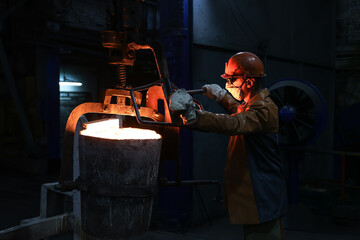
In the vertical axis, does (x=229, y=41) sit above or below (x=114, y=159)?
above

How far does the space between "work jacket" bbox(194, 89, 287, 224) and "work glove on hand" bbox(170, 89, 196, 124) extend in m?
0.44

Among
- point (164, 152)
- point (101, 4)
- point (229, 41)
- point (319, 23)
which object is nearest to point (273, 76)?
point (229, 41)

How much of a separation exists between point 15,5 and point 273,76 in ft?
21.3

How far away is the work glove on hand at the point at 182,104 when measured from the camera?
2.38m

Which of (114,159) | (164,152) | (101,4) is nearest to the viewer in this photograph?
(114,159)

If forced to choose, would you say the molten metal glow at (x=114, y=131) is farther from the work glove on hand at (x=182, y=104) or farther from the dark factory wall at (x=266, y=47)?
the dark factory wall at (x=266, y=47)

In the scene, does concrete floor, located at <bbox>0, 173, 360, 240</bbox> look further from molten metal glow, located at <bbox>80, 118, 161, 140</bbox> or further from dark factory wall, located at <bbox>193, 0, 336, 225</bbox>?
molten metal glow, located at <bbox>80, 118, 161, 140</bbox>

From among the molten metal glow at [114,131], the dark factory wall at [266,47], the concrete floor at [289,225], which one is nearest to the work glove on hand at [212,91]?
the molten metal glow at [114,131]

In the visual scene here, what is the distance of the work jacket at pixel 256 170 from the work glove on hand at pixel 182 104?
437 millimetres

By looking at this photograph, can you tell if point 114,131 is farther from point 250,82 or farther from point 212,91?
point 250,82

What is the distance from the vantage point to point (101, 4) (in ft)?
35.2

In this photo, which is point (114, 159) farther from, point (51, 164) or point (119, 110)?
point (51, 164)

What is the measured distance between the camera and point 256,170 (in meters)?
2.80

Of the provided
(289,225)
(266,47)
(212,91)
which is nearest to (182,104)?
(212,91)
